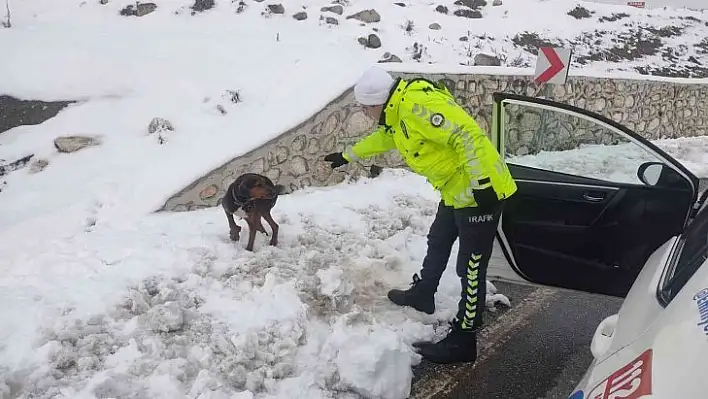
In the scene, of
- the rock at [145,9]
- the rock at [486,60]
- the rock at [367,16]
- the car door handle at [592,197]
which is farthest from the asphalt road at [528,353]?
the rock at [145,9]

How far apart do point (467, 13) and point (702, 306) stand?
1498 centimetres

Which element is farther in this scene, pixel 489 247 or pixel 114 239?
pixel 114 239

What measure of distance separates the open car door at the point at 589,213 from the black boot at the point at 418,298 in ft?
1.99

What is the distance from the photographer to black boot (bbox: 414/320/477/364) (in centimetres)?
348

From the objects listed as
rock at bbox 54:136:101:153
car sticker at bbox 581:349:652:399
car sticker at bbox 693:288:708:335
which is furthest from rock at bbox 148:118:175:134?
car sticker at bbox 693:288:708:335

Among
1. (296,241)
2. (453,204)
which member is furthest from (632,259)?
(296,241)

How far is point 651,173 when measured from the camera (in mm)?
3533

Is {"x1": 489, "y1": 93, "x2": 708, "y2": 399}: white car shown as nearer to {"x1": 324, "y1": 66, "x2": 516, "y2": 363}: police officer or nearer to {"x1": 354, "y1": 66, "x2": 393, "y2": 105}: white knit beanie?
{"x1": 324, "y1": 66, "x2": 516, "y2": 363}: police officer

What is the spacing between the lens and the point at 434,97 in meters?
3.20

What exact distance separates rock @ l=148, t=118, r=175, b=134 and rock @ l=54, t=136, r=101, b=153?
23.0 inches

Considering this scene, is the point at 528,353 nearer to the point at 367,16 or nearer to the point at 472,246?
the point at 472,246

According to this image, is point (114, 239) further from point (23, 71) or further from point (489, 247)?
point (23, 71)

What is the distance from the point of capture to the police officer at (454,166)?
3123 millimetres

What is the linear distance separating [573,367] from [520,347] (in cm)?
35
